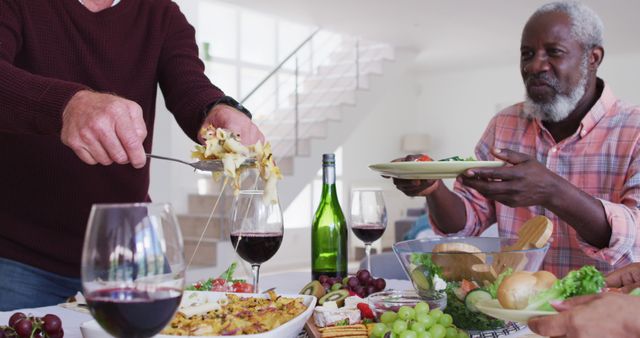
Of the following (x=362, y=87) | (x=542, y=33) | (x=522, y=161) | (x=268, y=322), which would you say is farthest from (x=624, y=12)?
(x=268, y=322)

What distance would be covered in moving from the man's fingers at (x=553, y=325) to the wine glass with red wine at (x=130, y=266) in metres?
0.42

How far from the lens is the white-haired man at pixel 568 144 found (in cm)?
180

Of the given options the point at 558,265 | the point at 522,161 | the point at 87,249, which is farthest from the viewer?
the point at 558,265

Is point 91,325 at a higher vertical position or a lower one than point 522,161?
lower

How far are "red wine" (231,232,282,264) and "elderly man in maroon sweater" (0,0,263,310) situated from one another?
0.71 feet

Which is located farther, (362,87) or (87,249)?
(362,87)

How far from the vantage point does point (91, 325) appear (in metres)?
0.86

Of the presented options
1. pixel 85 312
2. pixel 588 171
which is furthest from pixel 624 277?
pixel 85 312

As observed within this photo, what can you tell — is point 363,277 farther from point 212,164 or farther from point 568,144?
point 568,144

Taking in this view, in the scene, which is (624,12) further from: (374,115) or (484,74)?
(374,115)

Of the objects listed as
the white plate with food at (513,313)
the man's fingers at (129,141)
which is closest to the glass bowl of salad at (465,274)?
the white plate with food at (513,313)

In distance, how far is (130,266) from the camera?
2.14 feet

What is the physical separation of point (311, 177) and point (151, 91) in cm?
559

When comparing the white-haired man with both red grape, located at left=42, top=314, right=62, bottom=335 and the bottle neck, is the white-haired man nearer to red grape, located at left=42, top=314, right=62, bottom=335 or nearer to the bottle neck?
the bottle neck
